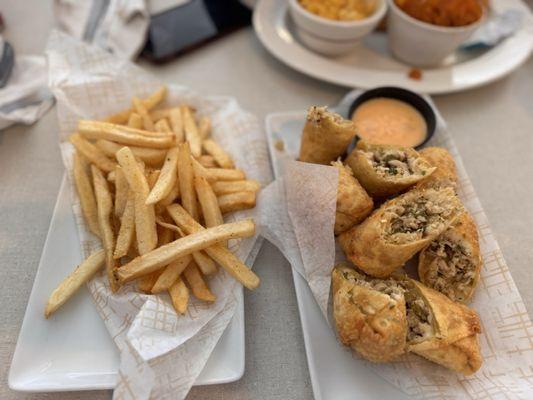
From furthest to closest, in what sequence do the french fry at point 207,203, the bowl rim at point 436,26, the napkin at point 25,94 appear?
1. the bowl rim at point 436,26
2. the napkin at point 25,94
3. the french fry at point 207,203

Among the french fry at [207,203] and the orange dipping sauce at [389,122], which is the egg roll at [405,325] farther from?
the orange dipping sauce at [389,122]

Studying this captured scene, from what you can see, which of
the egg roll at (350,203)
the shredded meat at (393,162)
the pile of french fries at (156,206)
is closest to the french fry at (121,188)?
the pile of french fries at (156,206)

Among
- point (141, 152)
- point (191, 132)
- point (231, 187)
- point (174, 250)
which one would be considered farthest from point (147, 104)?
point (174, 250)

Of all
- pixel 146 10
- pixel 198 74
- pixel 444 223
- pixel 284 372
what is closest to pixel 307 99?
pixel 198 74

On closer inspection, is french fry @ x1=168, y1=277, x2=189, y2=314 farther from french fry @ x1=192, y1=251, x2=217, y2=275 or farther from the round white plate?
the round white plate

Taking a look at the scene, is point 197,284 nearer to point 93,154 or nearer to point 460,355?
point 93,154
